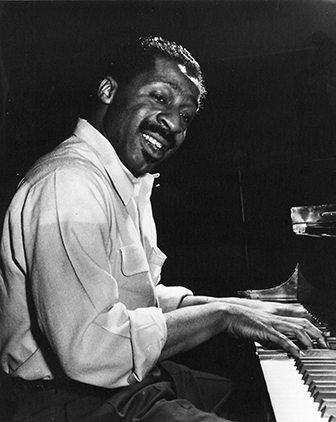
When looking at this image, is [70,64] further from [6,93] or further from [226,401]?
[226,401]

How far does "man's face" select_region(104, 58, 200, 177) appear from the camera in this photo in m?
1.19

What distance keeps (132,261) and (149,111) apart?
39 cm

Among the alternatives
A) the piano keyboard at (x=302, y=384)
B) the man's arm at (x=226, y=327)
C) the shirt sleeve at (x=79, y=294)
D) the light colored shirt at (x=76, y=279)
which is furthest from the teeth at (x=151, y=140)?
the piano keyboard at (x=302, y=384)

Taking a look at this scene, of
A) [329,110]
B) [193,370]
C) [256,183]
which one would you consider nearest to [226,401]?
[193,370]

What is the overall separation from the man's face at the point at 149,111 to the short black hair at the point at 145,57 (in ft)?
0.07

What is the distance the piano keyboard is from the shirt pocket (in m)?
0.34

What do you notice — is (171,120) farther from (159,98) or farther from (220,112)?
(220,112)

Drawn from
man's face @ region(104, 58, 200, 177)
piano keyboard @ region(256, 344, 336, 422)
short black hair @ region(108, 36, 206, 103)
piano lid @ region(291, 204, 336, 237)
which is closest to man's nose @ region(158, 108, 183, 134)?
man's face @ region(104, 58, 200, 177)

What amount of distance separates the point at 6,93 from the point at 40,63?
0.13 m

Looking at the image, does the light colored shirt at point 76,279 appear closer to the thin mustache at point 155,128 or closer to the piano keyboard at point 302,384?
Answer: the thin mustache at point 155,128

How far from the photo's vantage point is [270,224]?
4.81 feet

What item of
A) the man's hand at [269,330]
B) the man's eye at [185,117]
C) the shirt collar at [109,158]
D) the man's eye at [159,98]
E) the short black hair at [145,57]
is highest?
the short black hair at [145,57]

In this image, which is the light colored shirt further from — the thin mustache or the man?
the thin mustache

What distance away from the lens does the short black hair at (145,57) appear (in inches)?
48.4
